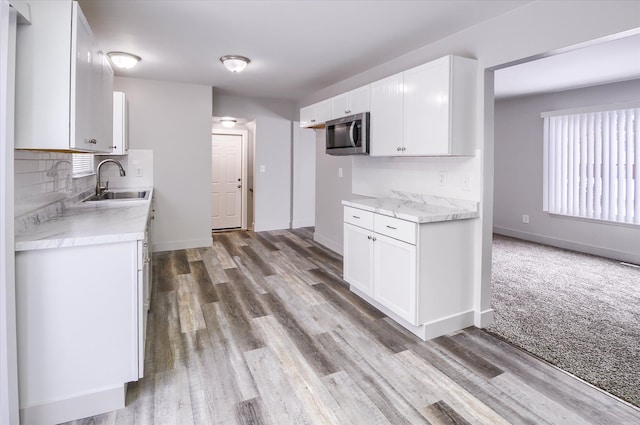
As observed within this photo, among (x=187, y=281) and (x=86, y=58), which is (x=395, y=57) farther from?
(x=187, y=281)

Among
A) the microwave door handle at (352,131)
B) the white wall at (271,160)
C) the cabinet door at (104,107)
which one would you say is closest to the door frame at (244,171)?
the white wall at (271,160)

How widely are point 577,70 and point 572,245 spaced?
2.56 m

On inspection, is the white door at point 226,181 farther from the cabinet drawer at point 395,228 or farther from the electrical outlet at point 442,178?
the electrical outlet at point 442,178

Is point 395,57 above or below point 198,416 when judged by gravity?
above

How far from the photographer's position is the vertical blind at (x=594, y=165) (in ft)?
15.6

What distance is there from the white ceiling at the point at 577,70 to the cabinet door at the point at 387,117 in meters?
1.65

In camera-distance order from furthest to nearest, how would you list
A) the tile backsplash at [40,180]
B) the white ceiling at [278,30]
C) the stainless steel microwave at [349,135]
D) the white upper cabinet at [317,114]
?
1. the white upper cabinet at [317,114]
2. the stainless steel microwave at [349,135]
3. the white ceiling at [278,30]
4. the tile backsplash at [40,180]

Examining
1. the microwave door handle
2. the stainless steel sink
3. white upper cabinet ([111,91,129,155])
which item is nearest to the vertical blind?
the microwave door handle

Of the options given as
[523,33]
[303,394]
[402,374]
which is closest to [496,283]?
[402,374]

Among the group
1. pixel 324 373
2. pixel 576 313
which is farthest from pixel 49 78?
pixel 576 313

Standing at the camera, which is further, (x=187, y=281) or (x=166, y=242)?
(x=166, y=242)

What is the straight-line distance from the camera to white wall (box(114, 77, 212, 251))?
4.88m

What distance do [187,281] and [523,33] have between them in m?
3.68

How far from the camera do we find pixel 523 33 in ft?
8.07
